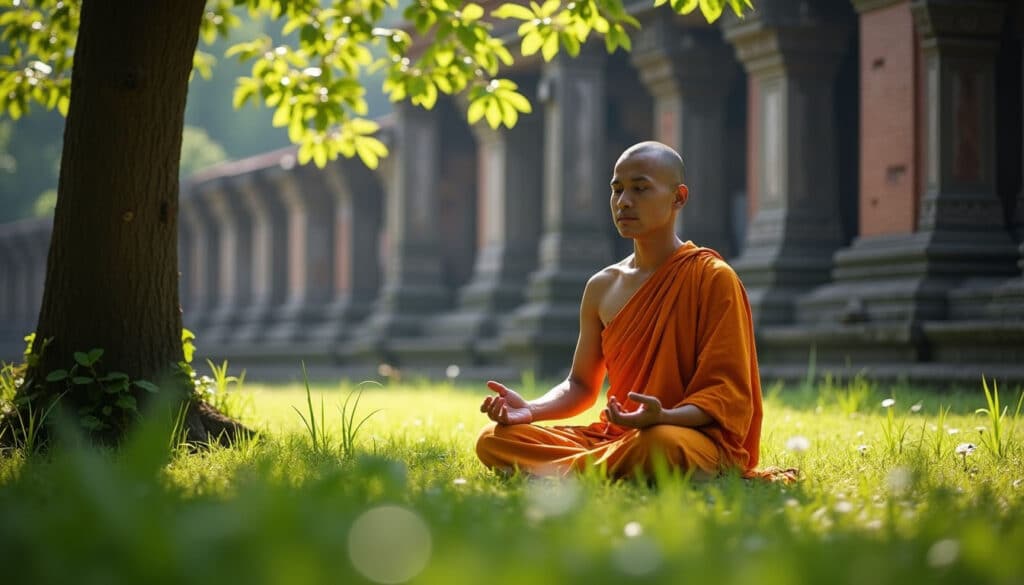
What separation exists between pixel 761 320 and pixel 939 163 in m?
2.38

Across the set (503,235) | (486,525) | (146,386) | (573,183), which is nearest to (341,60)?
(146,386)

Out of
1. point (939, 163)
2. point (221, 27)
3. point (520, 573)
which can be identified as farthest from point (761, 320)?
point (520, 573)

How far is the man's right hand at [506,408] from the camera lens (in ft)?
16.0

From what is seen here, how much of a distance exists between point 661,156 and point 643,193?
6.0 inches

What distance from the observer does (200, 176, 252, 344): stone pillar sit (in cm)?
2719

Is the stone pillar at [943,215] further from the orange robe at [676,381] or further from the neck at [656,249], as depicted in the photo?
the orange robe at [676,381]

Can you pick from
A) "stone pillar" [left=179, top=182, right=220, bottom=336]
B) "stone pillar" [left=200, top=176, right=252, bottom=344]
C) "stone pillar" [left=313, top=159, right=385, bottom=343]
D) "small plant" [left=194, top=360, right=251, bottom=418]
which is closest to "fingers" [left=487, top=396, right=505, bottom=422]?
"small plant" [left=194, top=360, right=251, bottom=418]

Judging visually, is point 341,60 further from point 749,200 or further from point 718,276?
point 749,200

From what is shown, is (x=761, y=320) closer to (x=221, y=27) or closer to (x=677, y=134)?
(x=677, y=134)

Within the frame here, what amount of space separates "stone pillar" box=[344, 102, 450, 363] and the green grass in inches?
564

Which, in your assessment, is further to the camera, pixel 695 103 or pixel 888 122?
pixel 695 103

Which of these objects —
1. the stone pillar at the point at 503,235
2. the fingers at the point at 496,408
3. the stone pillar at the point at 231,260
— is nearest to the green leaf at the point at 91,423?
the fingers at the point at 496,408

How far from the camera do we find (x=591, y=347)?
5359mm

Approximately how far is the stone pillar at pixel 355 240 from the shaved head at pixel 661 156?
17817 millimetres
